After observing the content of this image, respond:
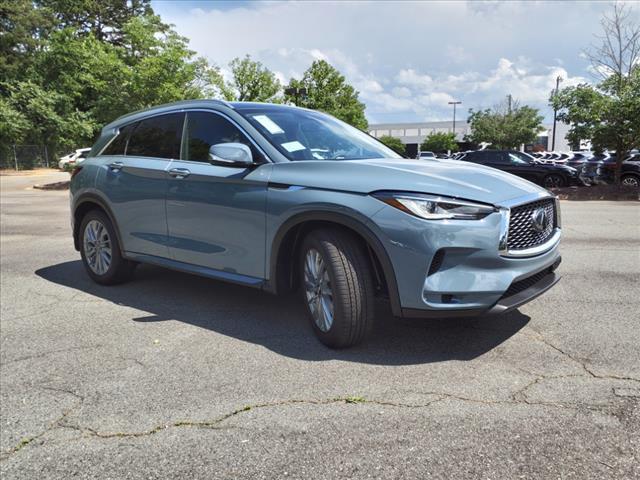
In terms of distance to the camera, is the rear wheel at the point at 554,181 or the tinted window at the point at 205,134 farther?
the rear wheel at the point at 554,181

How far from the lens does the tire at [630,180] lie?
18.3m

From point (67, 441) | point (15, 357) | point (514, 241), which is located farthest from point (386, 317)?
point (15, 357)

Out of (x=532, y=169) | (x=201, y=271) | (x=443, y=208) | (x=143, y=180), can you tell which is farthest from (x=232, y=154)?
(x=532, y=169)

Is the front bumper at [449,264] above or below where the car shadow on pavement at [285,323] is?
above

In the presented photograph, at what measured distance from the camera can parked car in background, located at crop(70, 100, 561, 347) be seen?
3.27 metres

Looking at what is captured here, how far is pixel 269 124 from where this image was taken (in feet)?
14.4

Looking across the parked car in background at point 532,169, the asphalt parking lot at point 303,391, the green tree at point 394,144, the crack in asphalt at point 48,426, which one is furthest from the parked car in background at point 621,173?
the crack in asphalt at point 48,426

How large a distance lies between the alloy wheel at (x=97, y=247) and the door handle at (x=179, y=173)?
1.35m

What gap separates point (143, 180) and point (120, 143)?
2.84 ft

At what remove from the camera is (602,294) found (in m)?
5.18

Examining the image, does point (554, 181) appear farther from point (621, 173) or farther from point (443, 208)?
point (443, 208)

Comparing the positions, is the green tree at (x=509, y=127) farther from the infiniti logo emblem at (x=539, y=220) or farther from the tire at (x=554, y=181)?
the infiniti logo emblem at (x=539, y=220)

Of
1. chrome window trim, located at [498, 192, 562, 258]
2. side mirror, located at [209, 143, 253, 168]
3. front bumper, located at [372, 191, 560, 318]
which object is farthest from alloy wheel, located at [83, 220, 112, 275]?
chrome window trim, located at [498, 192, 562, 258]

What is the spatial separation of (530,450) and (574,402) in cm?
62
